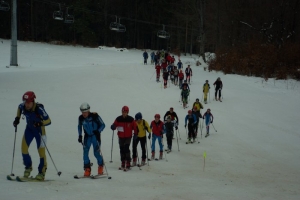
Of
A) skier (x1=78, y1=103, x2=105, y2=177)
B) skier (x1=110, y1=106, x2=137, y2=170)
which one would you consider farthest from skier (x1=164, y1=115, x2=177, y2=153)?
skier (x1=78, y1=103, x2=105, y2=177)

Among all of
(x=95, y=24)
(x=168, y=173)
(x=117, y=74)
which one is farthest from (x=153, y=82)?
(x=95, y=24)

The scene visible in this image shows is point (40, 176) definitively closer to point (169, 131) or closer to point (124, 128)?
point (124, 128)

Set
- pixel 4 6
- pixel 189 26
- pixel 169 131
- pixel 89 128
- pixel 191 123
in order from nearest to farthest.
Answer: pixel 89 128 < pixel 169 131 < pixel 191 123 < pixel 4 6 < pixel 189 26

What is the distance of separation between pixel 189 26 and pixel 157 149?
190 feet

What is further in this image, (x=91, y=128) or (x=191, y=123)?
(x=191, y=123)

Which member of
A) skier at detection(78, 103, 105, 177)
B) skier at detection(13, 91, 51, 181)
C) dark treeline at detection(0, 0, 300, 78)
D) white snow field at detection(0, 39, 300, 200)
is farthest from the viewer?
dark treeline at detection(0, 0, 300, 78)

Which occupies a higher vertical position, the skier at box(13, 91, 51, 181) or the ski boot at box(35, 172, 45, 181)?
the skier at box(13, 91, 51, 181)

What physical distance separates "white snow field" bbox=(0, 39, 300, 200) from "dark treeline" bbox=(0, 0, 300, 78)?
3.97 metres

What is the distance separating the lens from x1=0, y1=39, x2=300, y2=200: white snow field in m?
7.21

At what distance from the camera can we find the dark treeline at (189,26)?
3344cm

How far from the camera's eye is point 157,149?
44.8 feet

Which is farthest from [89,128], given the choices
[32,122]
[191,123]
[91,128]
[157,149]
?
[191,123]

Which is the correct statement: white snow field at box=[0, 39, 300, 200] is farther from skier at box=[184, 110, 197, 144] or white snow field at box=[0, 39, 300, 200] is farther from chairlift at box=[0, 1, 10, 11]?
chairlift at box=[0, 1, 10, 11]

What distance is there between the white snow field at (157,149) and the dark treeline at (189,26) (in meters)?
3.97
